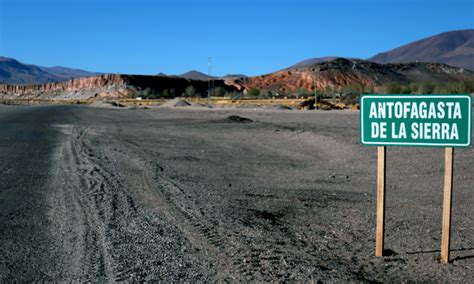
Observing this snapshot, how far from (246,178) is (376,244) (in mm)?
6461

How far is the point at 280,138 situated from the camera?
946 inches

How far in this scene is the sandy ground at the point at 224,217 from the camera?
607 cm

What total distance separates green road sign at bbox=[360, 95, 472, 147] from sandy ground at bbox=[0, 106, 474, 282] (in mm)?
1320

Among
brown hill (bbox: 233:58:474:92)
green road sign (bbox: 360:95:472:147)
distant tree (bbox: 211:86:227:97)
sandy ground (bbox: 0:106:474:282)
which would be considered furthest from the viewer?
brown hill (bbox: 233:58:474:92)

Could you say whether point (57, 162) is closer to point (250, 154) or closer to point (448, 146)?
point (250, 154)

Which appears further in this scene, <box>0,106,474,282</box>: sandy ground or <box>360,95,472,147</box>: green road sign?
<box>360,95,472,147</box>: green road sign

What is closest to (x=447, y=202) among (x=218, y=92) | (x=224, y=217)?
(x=224, y=217)

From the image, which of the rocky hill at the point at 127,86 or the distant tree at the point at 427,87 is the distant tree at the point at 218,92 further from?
the distant tree at the point at 427,87

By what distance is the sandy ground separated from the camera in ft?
19.9

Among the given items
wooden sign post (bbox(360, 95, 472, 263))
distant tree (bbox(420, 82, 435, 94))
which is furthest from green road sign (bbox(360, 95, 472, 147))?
distant tree (bbox(420, 82, 435, 94))

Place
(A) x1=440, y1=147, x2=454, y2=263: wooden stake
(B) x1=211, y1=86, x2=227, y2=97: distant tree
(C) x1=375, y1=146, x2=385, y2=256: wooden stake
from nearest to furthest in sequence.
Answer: (A) x1=440, y1=147, x2=454, y2=263: wooden stake
(C) x1=375, y1=146, x2=385, y2=256: wooden stake
(B) x1=211, y1=86, x2=227, y2=97: distant tree

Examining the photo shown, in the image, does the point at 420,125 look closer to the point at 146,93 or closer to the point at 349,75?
the point at 146,93

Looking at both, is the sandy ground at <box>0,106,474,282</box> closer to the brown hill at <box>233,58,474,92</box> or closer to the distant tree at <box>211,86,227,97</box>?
the brown hill at <box>233,58,474,92</box>

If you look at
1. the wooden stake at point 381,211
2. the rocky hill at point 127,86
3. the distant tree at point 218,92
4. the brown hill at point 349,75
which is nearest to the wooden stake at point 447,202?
the wooden stake at point 381,211
